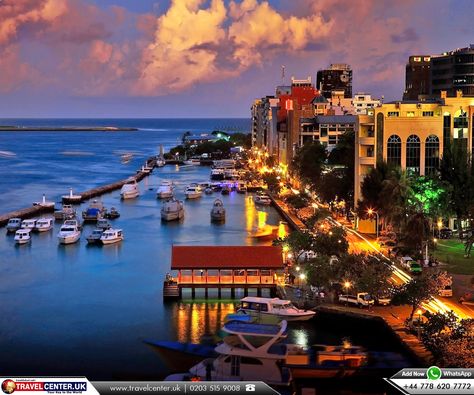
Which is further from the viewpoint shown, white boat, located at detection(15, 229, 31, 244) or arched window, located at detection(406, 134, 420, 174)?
white boat, located at detection(15, 229, 31, 244)

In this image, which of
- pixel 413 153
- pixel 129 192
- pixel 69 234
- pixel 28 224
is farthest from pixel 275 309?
pixel 129 192

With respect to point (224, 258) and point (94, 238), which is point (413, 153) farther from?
point (94, 238)

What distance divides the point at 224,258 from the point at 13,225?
88.3ft

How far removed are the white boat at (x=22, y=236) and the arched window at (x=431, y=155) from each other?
88.1ft

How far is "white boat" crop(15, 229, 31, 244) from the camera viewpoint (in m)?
51.7

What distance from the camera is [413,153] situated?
161 feet

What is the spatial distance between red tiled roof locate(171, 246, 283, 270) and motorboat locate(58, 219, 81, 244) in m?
17.6

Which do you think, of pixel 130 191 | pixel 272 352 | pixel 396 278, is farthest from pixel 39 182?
pixel 272 352

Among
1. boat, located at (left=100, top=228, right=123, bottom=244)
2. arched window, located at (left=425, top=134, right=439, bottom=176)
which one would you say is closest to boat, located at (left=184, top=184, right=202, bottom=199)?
boat, located at (left=100, top=228, right=123, bottom=244)

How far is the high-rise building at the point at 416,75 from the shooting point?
11586 cm

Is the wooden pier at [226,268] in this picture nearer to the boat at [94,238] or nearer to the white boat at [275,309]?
the white boat at [275,309]

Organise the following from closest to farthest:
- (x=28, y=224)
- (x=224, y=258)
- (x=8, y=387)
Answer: (x=8, y=387), (x=224, y=258), (x=28, y=224)

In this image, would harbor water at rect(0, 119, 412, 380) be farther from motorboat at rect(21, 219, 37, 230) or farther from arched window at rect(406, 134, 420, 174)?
arched window at rect(406, 134, 420, 174)

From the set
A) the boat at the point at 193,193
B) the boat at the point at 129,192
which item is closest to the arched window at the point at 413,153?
the boat at the point at 193,193
